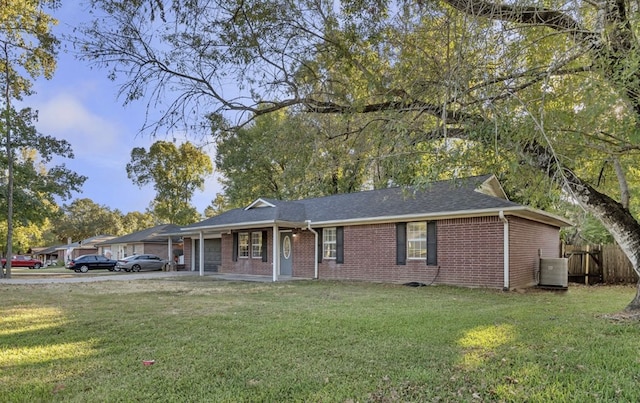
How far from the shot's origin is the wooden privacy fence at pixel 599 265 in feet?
48.3

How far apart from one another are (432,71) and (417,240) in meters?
Answer: 8.26

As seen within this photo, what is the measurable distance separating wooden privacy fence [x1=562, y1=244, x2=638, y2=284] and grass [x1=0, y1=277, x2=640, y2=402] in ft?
24.3

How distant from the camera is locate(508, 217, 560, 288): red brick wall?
12.4m

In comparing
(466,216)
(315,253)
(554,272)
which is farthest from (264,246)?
(554,272)

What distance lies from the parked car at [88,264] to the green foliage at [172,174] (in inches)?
434

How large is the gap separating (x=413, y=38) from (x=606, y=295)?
9.08 meters

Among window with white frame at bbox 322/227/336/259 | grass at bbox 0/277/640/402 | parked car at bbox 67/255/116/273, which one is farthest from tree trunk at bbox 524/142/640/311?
parked car at bbox 67/255/116/273

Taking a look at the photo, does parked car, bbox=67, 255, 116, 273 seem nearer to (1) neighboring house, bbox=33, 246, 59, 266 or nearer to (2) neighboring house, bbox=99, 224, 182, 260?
(2) neighboring house, bbox=99, 224, 182, 260

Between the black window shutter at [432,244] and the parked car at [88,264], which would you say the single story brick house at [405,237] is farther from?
the parked car at [88,264]

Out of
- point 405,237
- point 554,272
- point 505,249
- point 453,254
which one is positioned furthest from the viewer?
point 405,237

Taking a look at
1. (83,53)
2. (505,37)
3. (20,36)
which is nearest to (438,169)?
(505,37)

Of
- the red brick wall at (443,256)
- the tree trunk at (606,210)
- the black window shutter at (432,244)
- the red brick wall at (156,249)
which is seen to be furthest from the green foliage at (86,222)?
the tree trunk at (606,210)

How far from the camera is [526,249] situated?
44.3ft

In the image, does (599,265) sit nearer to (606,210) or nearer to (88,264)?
(606,210)
